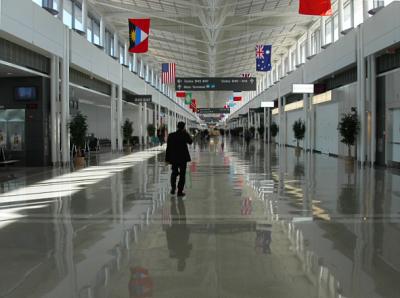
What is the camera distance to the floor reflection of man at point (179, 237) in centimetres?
575

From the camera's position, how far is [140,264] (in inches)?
213

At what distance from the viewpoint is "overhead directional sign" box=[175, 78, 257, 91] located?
1353 inches

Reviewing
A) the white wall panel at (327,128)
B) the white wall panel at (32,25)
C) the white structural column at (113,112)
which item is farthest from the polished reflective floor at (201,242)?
the white structural column at (113,112)

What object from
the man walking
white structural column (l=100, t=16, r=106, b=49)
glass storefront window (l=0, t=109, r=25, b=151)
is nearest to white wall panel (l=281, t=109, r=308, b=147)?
white structural column (l=100, t=16, r=106, b=49)

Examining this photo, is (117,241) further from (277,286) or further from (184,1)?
(184,1)

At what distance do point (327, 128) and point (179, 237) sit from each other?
2472 cm

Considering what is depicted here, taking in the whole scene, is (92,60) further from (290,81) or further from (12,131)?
(290,81)

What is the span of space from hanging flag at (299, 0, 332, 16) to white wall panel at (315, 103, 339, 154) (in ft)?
40.6

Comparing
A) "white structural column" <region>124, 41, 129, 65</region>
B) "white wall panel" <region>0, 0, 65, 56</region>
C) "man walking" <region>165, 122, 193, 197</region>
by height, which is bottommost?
"man walking" <region>165, 122, 193, 197</region>

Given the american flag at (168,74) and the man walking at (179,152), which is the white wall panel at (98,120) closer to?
the american flag at (168,74)

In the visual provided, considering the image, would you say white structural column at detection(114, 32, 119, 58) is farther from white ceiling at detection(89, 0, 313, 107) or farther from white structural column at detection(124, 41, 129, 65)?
white structural column at detection(124, 41, 129, 65)

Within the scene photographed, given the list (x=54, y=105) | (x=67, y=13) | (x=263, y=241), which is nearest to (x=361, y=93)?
(x=54, y=105)

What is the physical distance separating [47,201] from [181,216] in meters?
3.61

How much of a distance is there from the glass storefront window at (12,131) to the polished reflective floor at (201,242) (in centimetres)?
807
